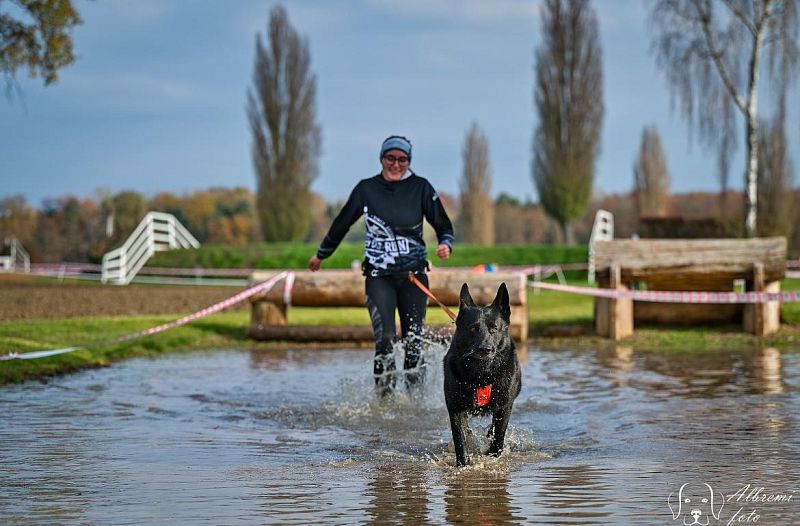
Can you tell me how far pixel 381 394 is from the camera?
8.20 meters

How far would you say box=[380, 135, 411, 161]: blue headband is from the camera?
7.89 metres

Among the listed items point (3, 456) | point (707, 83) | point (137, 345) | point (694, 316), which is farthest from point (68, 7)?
point (707, 83)

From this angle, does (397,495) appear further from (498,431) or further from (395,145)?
(395,145)

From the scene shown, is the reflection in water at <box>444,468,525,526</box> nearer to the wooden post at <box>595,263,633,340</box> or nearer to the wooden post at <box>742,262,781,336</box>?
the wooden post at <box>595,263,633,340</box>

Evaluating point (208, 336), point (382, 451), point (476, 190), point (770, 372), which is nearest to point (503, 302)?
point (382, 451)

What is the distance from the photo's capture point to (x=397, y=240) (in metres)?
7.90

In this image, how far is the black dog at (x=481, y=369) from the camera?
5.57m

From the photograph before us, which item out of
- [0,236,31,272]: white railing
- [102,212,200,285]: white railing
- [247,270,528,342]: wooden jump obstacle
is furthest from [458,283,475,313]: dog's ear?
[0,236,31,272]: white railing

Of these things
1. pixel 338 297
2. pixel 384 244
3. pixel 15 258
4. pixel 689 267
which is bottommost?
pixel 338 297

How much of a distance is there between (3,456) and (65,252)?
50.4m

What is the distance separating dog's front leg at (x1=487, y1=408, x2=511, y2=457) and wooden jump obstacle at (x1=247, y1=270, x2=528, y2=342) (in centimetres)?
776

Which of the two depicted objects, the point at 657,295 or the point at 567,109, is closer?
the point at 657,295

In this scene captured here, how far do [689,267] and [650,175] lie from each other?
49.9 meters

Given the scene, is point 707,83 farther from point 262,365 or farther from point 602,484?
point 602,484
